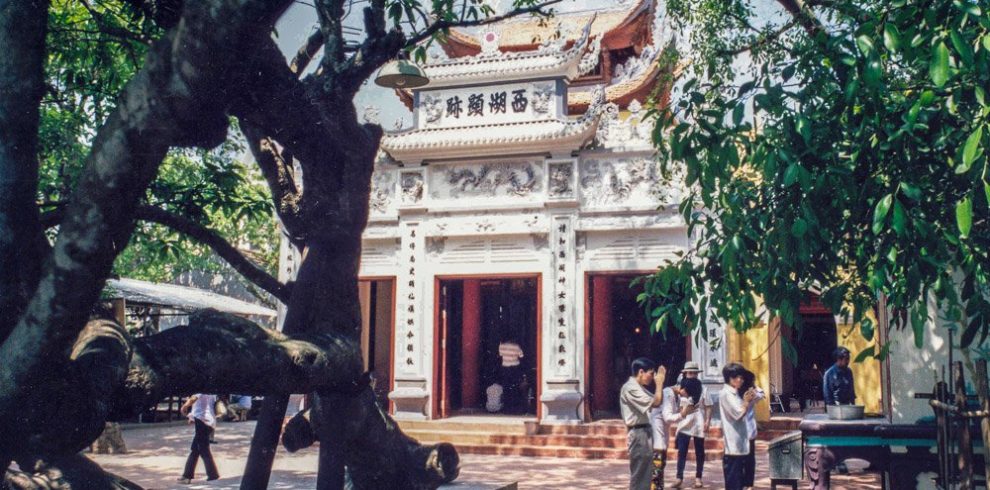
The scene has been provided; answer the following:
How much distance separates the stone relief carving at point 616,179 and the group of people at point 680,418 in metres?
5.07

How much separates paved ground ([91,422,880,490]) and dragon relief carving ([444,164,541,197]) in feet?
15.0

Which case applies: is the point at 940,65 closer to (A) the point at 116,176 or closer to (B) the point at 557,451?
(A) the point at 116,176

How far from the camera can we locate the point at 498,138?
14266 mm

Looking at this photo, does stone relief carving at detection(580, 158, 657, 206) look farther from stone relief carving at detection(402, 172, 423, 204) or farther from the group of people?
the group of people

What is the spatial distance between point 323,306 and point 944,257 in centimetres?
300

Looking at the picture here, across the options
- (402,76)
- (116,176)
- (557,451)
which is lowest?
(557,451)

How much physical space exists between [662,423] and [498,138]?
23.0 ft

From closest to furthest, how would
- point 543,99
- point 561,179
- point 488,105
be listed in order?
point 561,179 < point 543,99 < point 488,105

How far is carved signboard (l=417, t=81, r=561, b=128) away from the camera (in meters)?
14.5

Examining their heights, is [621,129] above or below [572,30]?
below

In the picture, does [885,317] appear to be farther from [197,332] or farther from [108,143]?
[108,143]

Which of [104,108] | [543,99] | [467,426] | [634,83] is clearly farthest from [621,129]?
[104,108]

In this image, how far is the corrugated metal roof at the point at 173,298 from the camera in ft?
47.1

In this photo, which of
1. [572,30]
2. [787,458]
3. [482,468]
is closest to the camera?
[787,458]
